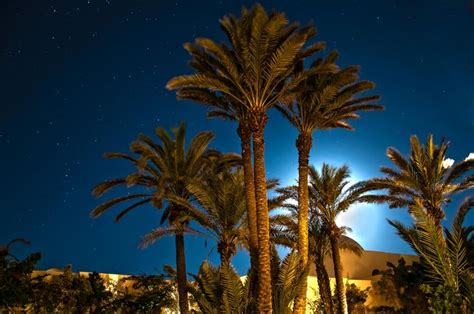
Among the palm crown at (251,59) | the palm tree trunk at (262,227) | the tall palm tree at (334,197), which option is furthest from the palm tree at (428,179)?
the palm tree trunk at (262,227)

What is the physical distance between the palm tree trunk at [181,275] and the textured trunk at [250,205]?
4.82 meters

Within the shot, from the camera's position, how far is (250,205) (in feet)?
59.5

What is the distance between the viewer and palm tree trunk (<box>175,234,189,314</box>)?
2167 cm

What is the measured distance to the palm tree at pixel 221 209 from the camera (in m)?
20.2

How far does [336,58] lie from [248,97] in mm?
3931

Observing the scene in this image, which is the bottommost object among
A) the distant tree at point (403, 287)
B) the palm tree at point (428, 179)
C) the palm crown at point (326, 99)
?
the distant tree at point (403, 287)

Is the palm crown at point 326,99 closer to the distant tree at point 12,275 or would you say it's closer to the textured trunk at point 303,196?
the textured trunk at point 303,196

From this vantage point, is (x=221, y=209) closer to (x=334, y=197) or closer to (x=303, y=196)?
(x=303, y=196)

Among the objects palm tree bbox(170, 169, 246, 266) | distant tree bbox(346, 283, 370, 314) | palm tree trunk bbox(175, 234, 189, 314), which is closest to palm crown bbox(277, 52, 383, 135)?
palm tree bbox(170, 169, 246, 266)

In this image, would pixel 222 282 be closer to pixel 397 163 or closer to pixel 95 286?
pixel 95 286

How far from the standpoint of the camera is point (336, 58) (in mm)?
20109

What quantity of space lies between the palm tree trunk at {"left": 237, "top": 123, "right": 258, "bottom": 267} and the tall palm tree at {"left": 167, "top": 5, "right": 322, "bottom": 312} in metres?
0.03

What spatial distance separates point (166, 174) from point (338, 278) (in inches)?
344

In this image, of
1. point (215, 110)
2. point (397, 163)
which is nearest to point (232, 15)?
point (215, 110)
